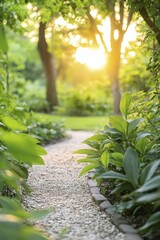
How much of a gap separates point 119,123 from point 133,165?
789 millimetres

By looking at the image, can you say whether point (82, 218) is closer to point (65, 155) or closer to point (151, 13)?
point (151, 13)

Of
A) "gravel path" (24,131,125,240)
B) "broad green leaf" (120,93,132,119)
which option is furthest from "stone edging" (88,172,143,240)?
"broad green leaf" (120,93,132,119)

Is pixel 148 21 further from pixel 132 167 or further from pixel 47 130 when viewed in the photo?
pixel 47 130

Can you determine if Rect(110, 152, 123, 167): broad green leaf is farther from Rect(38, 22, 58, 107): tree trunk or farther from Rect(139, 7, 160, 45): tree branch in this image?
Rect(38, 22, 58, 107): tree trunk

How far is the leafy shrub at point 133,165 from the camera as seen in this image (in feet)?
8.18

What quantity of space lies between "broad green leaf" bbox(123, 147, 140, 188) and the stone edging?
10.3 inches

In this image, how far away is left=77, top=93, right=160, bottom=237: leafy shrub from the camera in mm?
2494

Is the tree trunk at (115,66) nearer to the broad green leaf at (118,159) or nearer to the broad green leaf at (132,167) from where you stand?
the broad green leaf at (118,159)

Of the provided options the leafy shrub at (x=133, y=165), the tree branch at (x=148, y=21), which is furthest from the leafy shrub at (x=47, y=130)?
the tree branch at (x=148, y=21)

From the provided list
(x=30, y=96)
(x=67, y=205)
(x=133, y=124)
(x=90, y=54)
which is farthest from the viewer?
(x=30, y=96)

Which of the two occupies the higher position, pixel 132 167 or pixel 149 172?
pixel 132 167

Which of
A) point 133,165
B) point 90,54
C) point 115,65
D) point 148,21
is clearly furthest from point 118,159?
point 90,54

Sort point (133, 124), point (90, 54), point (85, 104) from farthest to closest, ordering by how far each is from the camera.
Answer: point (85, 104) < point (90, 54) < point (133, 124)

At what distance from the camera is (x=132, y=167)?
2.94m
